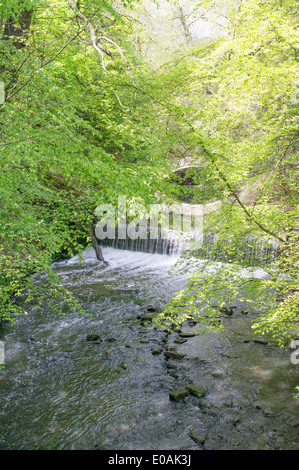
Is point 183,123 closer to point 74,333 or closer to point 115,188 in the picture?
point 115,188

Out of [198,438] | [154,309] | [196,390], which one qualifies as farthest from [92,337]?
[198,438]

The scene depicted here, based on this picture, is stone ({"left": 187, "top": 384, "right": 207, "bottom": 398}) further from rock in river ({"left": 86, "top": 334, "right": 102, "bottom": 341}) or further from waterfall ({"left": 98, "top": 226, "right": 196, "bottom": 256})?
waterfall ({"left": 98, "top": 226, "right": 196, "bottom": 256})

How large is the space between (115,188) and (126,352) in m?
3.40

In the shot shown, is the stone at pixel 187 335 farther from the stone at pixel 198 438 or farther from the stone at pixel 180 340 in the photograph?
the stone at pixel 198 438

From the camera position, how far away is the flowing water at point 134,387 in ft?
13.1

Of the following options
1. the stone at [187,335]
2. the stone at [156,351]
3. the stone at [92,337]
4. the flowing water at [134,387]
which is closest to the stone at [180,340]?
the flowing water at [134,387]

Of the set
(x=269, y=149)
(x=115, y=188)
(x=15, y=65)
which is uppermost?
(x=15, y=65)

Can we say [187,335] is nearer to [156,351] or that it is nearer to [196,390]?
[156,351]

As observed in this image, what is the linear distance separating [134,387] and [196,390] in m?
1.01

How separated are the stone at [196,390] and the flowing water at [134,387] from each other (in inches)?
3.1

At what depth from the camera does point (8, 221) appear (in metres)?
4.61

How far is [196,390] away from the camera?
4.83 m

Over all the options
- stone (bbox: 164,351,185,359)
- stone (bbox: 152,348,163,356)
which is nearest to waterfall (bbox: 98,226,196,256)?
stone (bbox: 152,348,163,356)
